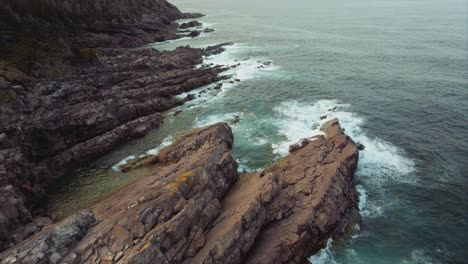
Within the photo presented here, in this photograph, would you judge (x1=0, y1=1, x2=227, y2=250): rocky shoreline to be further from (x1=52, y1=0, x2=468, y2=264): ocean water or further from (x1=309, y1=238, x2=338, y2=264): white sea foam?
(x1=309, y1=238, x2=338, y2=264): white sea foam

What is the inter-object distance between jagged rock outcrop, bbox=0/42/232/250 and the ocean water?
118 inches

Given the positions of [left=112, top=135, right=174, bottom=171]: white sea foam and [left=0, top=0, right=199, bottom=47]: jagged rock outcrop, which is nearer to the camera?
[left=112, top=135, right=174, bottom=171]: white sea foam

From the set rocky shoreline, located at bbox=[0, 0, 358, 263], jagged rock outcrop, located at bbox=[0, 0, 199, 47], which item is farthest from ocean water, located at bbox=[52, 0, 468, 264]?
jagged rock outcrop, located at bbox=[0, 0, 199, 47]

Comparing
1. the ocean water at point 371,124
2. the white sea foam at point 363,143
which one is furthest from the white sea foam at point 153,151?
the white sea foam at point 363,143

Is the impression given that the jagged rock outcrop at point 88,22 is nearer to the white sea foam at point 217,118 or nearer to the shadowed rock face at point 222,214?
the white sea foam at point 217,118

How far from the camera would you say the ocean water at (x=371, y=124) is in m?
30.8

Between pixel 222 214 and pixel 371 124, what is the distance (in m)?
35.0

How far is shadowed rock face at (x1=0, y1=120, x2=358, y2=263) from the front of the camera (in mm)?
21719

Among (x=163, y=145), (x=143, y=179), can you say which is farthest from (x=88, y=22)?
(x=143, y=179)

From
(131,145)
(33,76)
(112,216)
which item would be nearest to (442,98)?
(131,145)

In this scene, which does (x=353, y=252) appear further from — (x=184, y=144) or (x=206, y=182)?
(x=184, y=144)

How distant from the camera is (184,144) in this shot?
42344mm

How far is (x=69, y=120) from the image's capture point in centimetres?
4706

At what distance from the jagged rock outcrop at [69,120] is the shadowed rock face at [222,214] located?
34.5 ft
